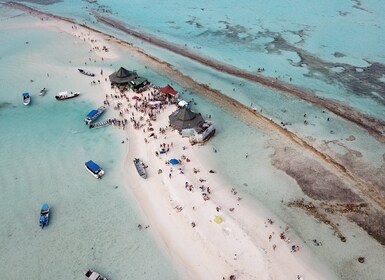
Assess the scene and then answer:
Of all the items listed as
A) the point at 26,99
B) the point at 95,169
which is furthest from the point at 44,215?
the point at 26,99

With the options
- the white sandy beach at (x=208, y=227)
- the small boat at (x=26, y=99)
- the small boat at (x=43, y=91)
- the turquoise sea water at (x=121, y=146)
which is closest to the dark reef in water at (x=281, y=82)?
the turquoise sea water at (x=121, y=146)

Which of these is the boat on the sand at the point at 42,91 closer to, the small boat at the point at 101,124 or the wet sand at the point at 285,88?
the small boat at the point at 101,124

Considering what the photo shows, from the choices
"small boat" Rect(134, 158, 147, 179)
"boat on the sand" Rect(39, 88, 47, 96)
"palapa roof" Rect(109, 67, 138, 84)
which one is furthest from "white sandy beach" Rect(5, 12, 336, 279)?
"boat on the sand" Rect(39, 88, 47, 96)

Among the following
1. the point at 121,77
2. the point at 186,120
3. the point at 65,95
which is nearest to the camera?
the point at 186,120

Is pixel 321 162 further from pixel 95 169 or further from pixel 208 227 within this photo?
pixel 95 169

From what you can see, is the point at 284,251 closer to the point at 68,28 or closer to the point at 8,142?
the point at 8,142

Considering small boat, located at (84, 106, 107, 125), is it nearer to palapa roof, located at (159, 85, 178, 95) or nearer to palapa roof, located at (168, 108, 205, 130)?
palapa roof, located at (159, 85, 178, 95)
